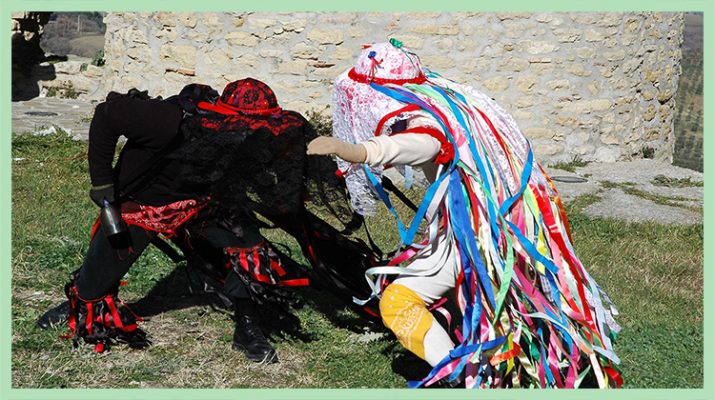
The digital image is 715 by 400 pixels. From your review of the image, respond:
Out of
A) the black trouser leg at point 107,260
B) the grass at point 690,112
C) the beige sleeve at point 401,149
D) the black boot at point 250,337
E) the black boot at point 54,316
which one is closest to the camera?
the beige sleeve at point 401,149

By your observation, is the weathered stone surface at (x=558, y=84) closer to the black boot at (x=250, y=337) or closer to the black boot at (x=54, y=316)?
the black boot at (x=250, y=337)

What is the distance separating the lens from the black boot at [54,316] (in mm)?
4840

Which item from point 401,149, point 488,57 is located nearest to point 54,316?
point 401,149

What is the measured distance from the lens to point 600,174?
9008 mm

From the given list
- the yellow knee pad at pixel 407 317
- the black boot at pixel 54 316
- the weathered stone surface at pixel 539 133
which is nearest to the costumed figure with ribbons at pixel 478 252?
the yellow knee pad at pixel 407 317

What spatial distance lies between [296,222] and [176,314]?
3.47 feet

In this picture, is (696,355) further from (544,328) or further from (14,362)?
(14,362)

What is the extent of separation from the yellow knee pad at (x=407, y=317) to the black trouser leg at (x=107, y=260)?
3.91 ft

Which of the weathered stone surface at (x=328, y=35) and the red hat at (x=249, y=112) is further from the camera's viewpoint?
the weathered stone surface at (x=328, y=35)

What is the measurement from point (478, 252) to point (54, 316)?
232 cm

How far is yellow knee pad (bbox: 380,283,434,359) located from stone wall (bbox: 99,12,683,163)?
5212mm

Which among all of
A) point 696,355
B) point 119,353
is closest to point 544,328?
point 696,355

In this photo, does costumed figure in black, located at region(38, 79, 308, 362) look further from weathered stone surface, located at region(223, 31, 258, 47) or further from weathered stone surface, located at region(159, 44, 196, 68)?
weathered stone surface, located at region(159, 44, 196, 68)

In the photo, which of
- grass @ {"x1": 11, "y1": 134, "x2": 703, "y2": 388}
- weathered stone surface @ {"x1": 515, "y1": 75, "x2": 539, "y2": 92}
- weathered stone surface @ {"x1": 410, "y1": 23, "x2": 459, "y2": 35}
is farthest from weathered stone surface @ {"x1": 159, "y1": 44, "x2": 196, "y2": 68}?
weathered stone surface @ {"x1": 515, "y1": 75, "x2": 539, "y2": 92}
